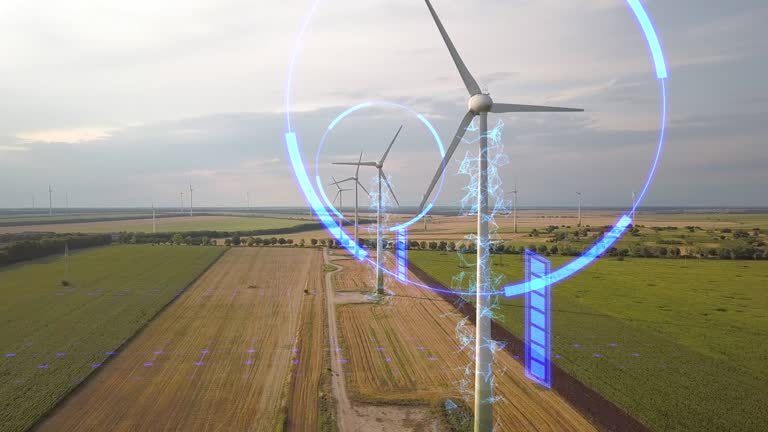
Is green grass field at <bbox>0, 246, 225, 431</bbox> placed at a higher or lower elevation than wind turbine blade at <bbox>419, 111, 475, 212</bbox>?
lower

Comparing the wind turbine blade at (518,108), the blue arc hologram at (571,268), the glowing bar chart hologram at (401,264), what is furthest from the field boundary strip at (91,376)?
the blue arc hologram at (571,268)

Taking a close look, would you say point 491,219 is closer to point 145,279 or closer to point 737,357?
point 737,357

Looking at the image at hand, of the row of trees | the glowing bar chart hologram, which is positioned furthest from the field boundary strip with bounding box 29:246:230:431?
the row of trees

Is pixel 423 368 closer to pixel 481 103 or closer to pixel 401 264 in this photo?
pixel 481 103

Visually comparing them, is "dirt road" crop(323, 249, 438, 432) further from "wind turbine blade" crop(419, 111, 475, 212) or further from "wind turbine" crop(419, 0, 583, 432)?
"wind turbine blade" crop(419, 111, 475, 212)

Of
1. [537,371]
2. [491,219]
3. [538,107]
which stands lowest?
[537,371]

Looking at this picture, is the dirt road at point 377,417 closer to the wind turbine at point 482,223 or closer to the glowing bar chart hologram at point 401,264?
the wind turbine at point 482,223

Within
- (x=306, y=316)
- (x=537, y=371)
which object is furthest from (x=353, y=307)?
(x=537, y=371)

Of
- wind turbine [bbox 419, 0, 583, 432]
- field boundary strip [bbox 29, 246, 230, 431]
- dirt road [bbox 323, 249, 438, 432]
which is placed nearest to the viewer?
wind turbine [bbox 419, 0, 583, 432]
